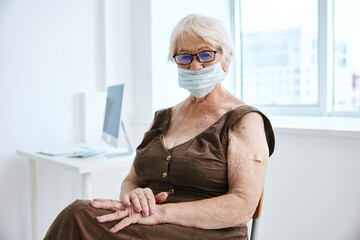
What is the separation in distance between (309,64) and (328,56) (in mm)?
189

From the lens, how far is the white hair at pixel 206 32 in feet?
4.81

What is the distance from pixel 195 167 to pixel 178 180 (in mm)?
92

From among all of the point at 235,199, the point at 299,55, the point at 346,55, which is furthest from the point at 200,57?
the point at 299,55

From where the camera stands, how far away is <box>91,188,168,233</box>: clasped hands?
1.18 meters

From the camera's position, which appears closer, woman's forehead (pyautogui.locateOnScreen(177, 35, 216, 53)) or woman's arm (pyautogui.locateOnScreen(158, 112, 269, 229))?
woman's arm (pyautogui.locateOnScreen(158, 112, 269, 229))

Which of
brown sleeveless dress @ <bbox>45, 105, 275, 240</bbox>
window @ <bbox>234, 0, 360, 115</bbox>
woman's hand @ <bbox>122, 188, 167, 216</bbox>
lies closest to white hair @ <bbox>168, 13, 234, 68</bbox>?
brown sleeveless dress @ <bbox>45, 105, 275, 240</bbox>

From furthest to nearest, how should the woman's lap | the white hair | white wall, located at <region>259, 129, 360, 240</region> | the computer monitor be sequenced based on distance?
1. the computer monitor
2. white wall, located at <region>259, 129, 360, 240</region>
3. the white hair
4. the woman's lap

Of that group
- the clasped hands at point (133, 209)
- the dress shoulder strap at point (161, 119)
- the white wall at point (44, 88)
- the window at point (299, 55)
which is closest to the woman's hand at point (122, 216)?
the clasped hands at point (133, 209)

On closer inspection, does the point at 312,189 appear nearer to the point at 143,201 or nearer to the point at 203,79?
the point at 203,79

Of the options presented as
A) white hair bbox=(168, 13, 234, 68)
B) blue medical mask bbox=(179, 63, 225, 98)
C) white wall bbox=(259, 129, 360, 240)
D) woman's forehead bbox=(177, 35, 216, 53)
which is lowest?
white wall bbox=(259, 129, 360, 240)

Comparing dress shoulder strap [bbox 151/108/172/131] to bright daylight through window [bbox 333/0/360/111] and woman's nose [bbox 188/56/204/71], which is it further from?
bright daylight through window [bbox 333/0/360/111]

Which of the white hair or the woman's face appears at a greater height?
the white hair

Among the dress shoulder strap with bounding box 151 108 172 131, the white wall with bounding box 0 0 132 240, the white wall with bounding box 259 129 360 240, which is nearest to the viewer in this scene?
the dress shoulder strap with bounding box 151 108 172 131

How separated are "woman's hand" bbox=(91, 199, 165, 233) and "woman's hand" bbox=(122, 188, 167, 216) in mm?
13
